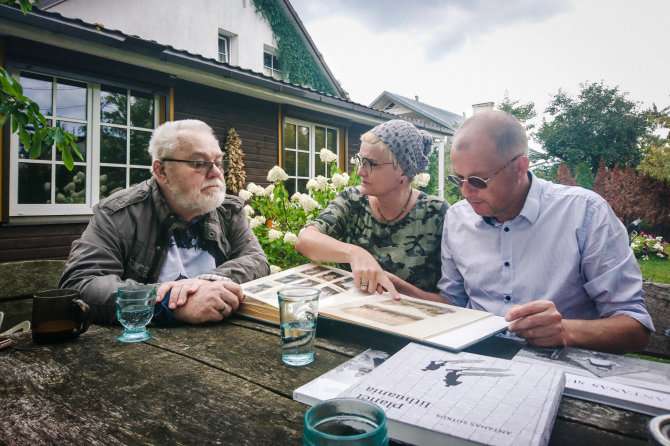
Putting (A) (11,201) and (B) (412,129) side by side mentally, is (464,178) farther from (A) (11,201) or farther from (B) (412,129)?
(A) (11,201)

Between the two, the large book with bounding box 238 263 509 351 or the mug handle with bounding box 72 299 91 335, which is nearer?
the large book with bounding box 238 263 509 351

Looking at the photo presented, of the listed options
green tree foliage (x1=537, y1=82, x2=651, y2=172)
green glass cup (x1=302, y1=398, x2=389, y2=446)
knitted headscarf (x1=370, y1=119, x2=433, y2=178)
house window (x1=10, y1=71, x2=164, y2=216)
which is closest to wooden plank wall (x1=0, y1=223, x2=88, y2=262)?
house window (x1=10, y1=71, x2=164, y2=216)

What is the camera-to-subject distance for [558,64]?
25.6 meters

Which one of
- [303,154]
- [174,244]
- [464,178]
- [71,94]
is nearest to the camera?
[464,178]

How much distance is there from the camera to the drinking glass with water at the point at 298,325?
1051mm

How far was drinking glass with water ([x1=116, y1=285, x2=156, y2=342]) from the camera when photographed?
1260mm

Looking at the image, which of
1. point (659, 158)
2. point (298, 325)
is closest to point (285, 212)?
point (298, 325)

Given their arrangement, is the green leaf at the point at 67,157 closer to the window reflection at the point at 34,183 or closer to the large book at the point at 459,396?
the large book at the point at 459,396

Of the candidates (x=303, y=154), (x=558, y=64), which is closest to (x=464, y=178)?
(x=303, y=154)

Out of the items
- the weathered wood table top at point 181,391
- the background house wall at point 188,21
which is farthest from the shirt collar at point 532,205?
the background house wall at point 188,21

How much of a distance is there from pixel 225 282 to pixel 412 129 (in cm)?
142

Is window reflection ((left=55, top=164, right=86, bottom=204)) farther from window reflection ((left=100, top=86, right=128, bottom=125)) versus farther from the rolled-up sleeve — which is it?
the rolled-up sleeve

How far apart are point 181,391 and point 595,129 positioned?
141 feet

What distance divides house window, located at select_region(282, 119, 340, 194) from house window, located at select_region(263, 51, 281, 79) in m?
4.51
